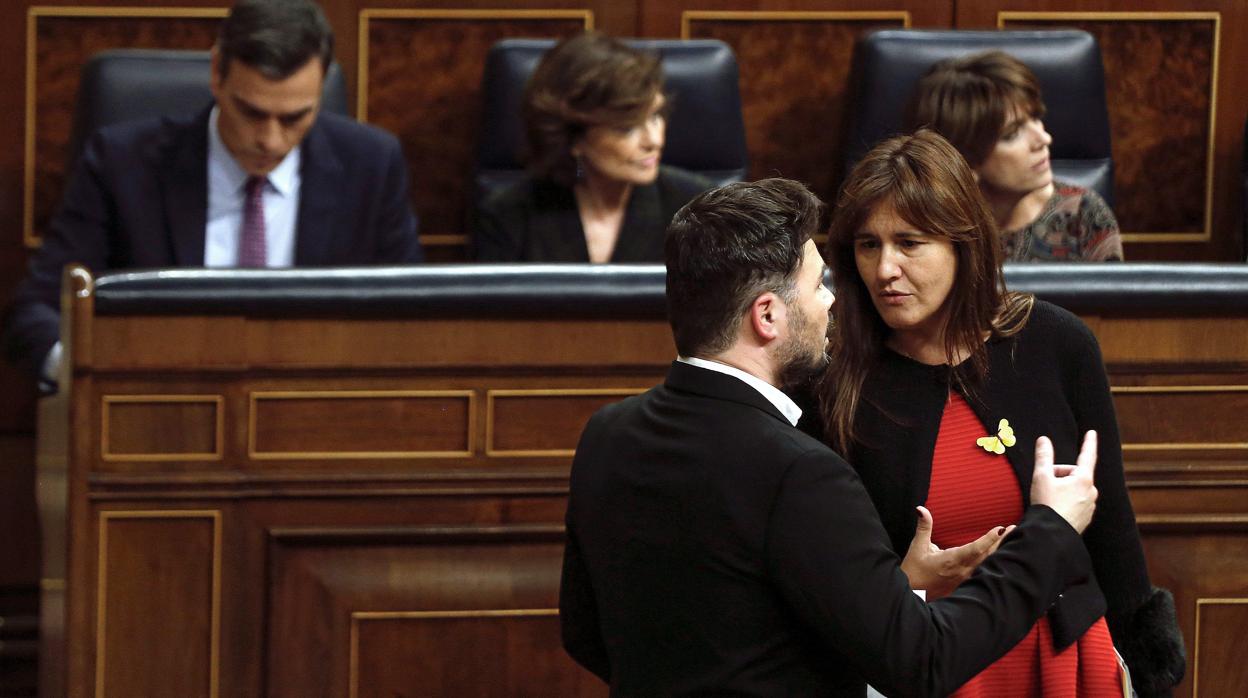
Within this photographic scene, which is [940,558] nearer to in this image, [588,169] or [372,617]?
[372,617]

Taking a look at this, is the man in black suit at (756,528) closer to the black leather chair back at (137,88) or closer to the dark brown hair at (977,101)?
the dark brown hair at (977,101)

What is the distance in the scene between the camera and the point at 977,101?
2.23m

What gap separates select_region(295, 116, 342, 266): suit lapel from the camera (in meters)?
2.13

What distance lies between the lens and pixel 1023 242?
2.29 m

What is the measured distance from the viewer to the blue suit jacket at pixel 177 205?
204 centimetres

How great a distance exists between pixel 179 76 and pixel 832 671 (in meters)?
1.57

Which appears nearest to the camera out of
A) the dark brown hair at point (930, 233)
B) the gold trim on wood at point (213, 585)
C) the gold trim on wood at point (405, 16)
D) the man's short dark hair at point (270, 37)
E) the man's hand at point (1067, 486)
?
the man's hand at point (1067, 486)

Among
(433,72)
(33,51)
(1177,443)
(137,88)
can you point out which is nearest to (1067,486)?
(1177,443)

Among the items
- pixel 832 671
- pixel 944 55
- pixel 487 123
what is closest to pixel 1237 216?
pixel 944 55

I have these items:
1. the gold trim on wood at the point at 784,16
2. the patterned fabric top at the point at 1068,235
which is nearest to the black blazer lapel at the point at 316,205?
the gold trim on wood at the point at 784,16

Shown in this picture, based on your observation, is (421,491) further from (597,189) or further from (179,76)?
(179,76)

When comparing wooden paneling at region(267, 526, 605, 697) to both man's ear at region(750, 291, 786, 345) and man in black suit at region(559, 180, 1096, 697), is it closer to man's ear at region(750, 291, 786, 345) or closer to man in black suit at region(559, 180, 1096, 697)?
man in black suit at region(559, 180, 1096, 697)

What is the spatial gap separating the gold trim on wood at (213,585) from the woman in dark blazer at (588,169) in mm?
848

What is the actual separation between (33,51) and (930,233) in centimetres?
176
